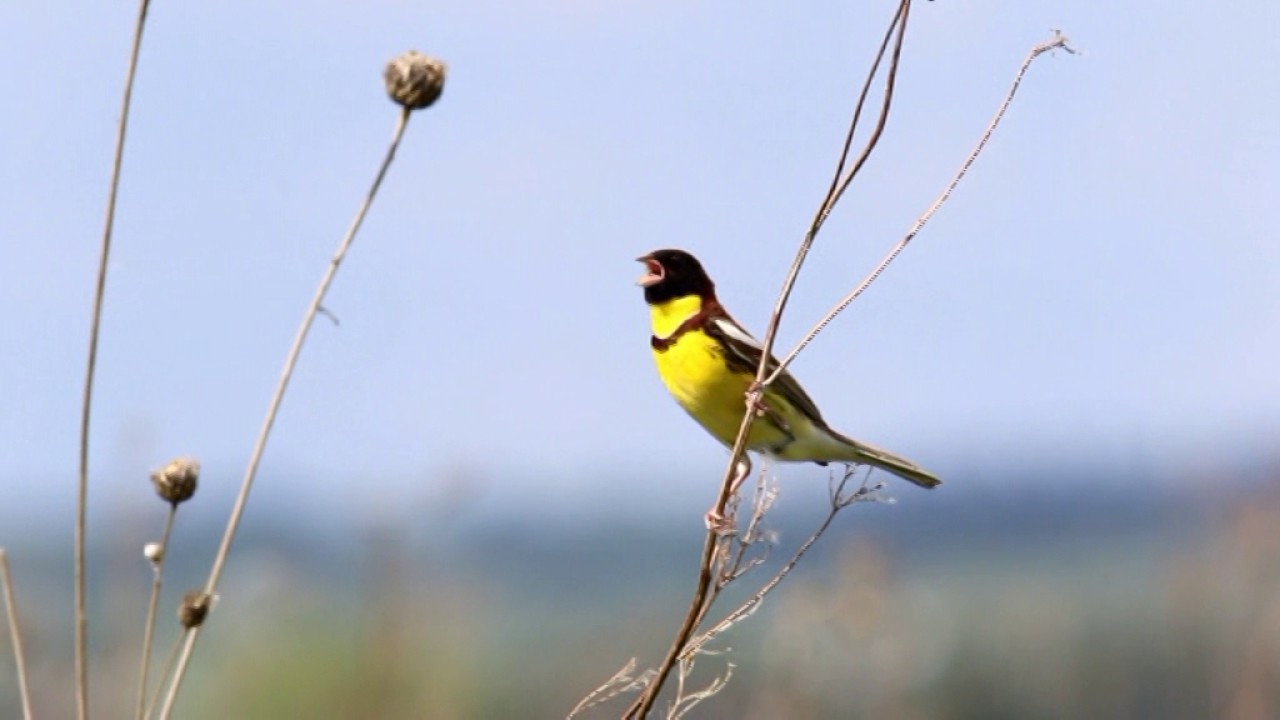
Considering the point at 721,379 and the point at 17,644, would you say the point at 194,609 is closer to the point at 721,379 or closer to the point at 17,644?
the point at 17,644

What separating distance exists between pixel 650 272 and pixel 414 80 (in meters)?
3.40

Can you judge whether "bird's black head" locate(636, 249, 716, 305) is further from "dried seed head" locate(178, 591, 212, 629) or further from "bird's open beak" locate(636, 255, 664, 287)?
"dried seed head" locate(178, 591, 212, 629)

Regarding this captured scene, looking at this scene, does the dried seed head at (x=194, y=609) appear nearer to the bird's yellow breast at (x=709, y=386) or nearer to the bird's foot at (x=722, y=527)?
the bird's foot at (x=722, y=527)

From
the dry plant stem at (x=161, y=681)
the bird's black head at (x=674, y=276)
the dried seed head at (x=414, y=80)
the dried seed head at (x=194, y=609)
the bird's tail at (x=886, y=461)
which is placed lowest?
the dry plant stem at (x=161, y=681)

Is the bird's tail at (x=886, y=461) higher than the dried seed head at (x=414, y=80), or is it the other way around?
the bird's tail at (x=886, y=461)

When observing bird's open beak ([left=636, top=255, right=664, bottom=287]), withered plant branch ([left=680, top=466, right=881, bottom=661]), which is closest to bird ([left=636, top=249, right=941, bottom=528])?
bird's open beak ([left=636, top=255, right=664, bottom=287])

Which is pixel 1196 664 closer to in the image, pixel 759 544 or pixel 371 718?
pixel 371 718

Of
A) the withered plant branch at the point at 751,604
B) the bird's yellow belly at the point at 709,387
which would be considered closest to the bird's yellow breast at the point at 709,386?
the bird's yellow belly at the point at 709,387

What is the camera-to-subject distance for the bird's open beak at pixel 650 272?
6049 millimetres

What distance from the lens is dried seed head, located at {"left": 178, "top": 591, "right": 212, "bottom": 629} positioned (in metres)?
2.70

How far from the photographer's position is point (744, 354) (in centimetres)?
601

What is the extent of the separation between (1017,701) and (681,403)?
2301 cm

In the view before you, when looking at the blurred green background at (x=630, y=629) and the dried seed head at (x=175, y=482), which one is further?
the blurred green background at (x=630, y=629)

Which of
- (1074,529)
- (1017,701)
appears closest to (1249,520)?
(1017,701)
